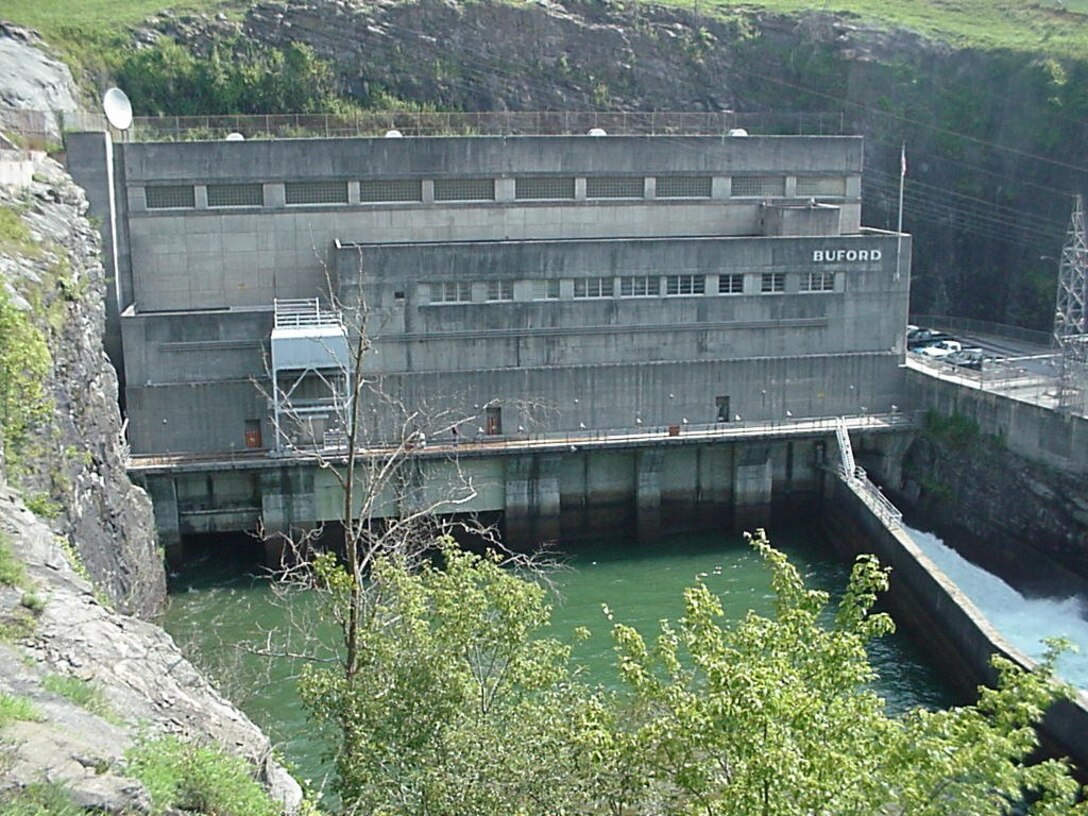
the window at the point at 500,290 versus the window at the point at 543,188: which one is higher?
the window at the point at 543,188

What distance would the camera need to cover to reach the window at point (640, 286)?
43219 mm

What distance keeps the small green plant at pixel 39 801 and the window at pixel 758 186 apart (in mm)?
42807

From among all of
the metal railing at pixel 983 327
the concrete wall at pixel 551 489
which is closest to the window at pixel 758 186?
the concrete wall at pixel 551 489

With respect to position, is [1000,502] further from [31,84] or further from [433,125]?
[31,84]

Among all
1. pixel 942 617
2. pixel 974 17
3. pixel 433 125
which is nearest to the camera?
pixel 942 617

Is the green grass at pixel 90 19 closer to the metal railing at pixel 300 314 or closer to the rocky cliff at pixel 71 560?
the rocky cliff at pixel 71 560

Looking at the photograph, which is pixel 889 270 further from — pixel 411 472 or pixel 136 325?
pixel 136 325

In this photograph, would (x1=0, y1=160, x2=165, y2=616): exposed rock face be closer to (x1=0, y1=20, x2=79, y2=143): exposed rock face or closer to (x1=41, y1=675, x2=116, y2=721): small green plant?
(x1=0, y1=20, x2=79, y2=143): exposed rock face

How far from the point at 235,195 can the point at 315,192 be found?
2956 millimetres

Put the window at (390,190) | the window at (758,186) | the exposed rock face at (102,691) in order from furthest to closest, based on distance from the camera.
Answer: the window at (758,186) → the window at (390,190) → the exposed rock face at (102,691)

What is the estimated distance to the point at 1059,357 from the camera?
132 feet

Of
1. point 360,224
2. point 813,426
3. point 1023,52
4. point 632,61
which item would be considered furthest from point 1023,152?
point 360,224

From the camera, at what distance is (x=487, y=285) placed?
42.1 m

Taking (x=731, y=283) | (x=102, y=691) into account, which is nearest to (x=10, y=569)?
(x=102, y=691)
